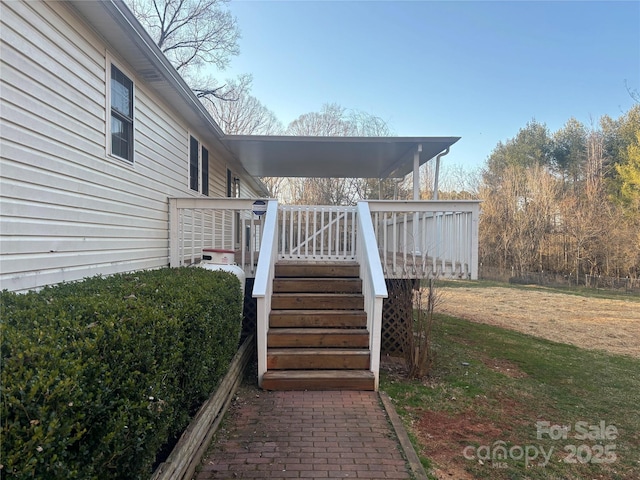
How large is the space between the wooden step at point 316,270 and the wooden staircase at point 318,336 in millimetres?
35

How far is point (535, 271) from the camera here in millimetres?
23219

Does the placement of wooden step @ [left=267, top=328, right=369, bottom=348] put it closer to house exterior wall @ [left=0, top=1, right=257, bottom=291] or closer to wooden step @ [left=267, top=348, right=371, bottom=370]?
wooden step @ [left=267, top=348, right=371, bottom=370]

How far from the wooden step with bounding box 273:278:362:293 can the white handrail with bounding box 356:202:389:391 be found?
18 centimetres

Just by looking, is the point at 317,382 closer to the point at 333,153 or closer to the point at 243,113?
the point at 333,153

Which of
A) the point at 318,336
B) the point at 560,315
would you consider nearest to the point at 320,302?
the point at 318,336

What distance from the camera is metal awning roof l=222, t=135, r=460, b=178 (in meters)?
7.56

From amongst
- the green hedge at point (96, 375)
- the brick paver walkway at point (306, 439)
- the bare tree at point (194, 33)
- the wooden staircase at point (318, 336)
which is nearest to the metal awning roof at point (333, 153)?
the wooden staircase at point (318, 336)

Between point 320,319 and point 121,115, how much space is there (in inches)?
143

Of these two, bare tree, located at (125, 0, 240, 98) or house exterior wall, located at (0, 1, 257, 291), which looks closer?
house exterior wall, located at (0, 1, 257, 291)

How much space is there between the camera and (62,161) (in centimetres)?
338

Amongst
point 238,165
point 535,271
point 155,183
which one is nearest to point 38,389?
point 155,183

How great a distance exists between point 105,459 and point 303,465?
5.14ft

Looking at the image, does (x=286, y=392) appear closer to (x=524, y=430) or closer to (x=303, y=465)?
(x=303, y=465)

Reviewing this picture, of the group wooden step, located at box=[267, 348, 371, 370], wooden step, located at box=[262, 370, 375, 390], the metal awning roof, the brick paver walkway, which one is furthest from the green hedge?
the metal awning roof
